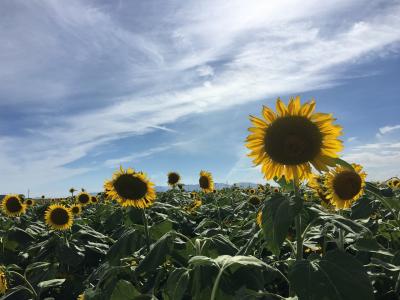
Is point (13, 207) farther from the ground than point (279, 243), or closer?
farther from the ground

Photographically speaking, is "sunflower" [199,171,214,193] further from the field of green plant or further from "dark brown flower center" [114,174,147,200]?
"dark brown flower center" [114,174,147,200]

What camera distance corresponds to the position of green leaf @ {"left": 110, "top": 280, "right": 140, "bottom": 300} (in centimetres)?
330

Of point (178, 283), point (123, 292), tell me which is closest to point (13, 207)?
point (123, 292)

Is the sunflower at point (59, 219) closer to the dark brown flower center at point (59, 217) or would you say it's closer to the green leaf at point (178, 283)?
the dark brown flower center at point (59, 217)

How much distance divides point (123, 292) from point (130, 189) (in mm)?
2828

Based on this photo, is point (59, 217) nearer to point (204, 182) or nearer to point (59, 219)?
point (59, 219)

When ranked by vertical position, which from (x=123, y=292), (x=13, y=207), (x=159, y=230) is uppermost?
(x=13, y=207)

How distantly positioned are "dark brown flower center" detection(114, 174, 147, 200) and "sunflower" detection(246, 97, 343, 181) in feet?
9.76

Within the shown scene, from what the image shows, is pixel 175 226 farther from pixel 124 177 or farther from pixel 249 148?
pixel 249 148

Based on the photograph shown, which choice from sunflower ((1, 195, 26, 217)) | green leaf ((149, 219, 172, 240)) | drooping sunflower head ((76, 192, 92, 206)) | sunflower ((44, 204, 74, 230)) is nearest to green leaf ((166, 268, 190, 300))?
green leaf ((149, 219, 172, 240))

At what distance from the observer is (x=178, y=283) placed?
279 centimetres

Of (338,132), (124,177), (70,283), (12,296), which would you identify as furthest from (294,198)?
(70,283)

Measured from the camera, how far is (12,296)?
439cm

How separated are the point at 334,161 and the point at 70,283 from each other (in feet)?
16.7
